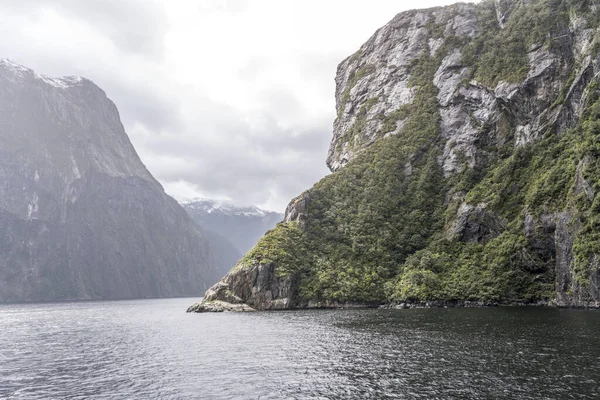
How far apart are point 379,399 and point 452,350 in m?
20.8

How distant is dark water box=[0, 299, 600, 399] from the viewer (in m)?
36.1

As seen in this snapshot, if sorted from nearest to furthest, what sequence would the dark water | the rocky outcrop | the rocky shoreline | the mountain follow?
1. the dark water
2. the rocky shoreline
3. the mountain
4. the rocky outcrop

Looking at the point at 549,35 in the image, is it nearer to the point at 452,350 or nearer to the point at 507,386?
the point at 452,350

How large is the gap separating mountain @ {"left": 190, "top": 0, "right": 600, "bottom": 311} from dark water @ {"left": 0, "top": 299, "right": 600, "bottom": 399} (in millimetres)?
42802

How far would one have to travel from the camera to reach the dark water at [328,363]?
1422 inches

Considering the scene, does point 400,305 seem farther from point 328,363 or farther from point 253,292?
point 328,363

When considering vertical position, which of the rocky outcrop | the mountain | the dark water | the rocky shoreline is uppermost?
the mountain

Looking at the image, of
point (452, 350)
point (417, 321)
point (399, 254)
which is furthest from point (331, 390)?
point (399, 254)

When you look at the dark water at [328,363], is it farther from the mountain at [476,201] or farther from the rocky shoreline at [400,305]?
the mountain at [476,201]

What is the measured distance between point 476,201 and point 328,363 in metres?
117

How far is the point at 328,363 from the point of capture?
46.8m

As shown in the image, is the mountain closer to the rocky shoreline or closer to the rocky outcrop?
the rocky outcrop

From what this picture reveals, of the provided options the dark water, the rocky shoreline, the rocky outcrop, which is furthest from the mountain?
the dark water

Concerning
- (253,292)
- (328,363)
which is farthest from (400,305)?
(328,363)
